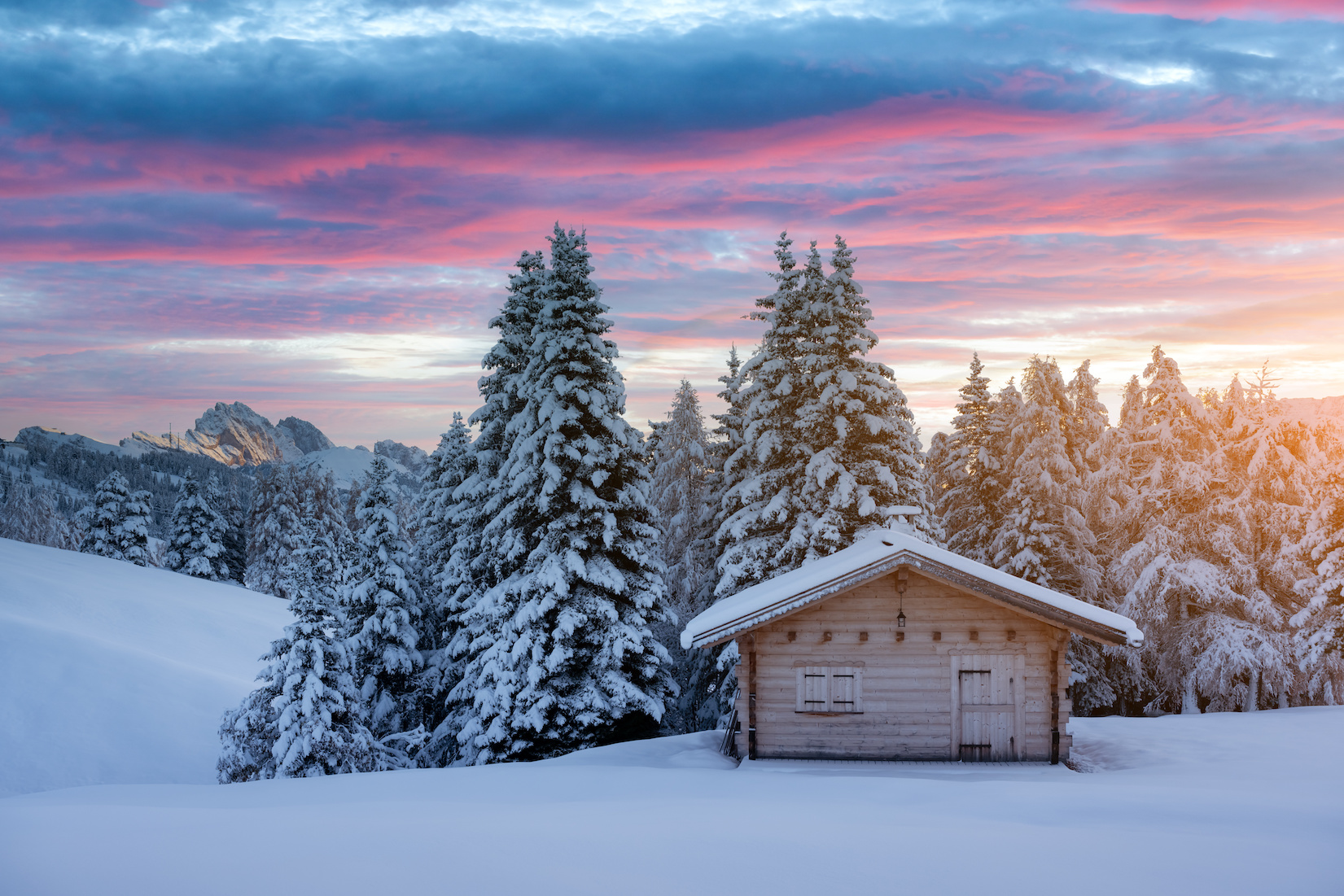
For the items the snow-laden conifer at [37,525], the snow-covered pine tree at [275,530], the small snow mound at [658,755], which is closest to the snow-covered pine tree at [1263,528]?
the small snow mound at [658,755]

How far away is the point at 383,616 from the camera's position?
26.6 m

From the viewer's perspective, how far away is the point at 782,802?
435 inches

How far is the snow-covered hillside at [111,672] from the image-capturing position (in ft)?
78.3

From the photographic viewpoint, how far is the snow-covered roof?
16.0 meters

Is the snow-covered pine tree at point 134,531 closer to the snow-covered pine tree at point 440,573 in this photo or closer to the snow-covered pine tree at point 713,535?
the snow-covered pine tree at point 440,573

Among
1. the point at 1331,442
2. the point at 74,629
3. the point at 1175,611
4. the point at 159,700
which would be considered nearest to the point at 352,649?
the point at 159,700

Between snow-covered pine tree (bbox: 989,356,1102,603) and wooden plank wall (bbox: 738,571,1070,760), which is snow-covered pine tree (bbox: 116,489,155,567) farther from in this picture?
snow-covered pine tree (bbox: 989,356,1102,603)

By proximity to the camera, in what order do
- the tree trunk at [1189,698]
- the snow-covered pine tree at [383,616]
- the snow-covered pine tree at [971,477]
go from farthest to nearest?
the snow-covered pine tree at [971,477] < the tree trunk at [1189,698] < the snow-covered pine tree at [383,616]

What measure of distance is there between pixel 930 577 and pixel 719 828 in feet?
30.8

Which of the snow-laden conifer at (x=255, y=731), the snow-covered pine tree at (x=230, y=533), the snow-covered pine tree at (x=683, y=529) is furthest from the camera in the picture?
the snow-covered pine tree at (x=230, y=533)

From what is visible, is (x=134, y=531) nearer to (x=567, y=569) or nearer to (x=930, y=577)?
(x=567, y=569)

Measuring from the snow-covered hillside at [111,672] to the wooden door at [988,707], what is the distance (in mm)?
21321

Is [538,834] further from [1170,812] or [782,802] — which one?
[1170,812]

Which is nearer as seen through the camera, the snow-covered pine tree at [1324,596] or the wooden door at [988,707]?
the wooden door at [988,707]
